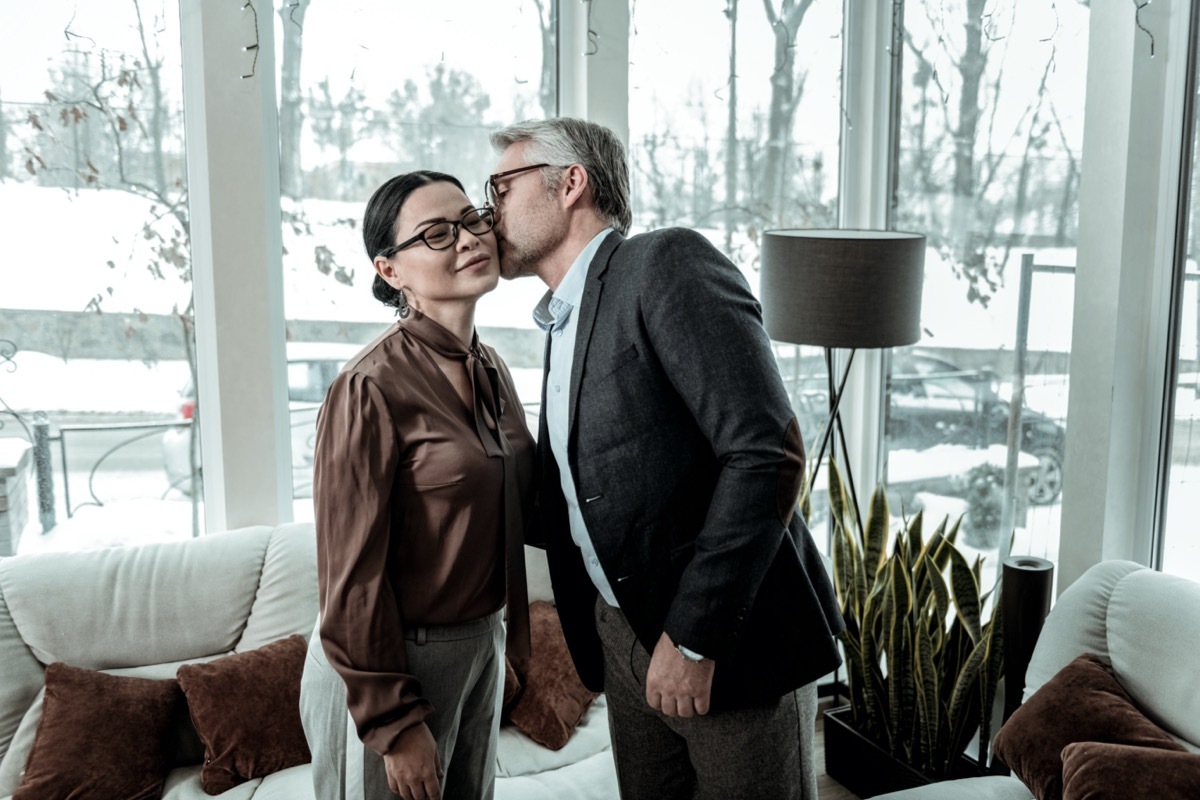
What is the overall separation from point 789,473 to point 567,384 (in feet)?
1.29

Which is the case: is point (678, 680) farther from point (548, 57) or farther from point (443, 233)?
point (548, 57)

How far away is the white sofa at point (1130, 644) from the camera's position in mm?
2082

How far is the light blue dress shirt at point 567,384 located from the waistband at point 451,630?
0.65 feet

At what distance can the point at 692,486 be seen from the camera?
150 cm

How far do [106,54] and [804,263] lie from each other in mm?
2054

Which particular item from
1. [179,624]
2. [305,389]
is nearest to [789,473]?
[179,624]

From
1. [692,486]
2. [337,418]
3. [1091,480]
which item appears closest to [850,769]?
[1091,480]

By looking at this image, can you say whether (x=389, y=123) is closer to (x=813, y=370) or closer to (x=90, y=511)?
(x=90, y=511)

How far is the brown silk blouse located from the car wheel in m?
1.95

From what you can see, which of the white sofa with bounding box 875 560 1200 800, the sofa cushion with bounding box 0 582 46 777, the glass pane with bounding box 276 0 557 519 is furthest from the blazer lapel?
the sofa cushion with bounding box 0 582 46 777

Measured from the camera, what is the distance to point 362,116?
3.02 metres

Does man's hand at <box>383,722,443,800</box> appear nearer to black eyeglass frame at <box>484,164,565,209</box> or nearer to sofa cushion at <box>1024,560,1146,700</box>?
black eyeglass frame at <box>484,164,565,209</box>

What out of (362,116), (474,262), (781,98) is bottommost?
(474,262)

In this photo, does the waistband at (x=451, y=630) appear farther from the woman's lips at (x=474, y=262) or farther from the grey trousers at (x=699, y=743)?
the woman's lips at (x=474, y=262)
